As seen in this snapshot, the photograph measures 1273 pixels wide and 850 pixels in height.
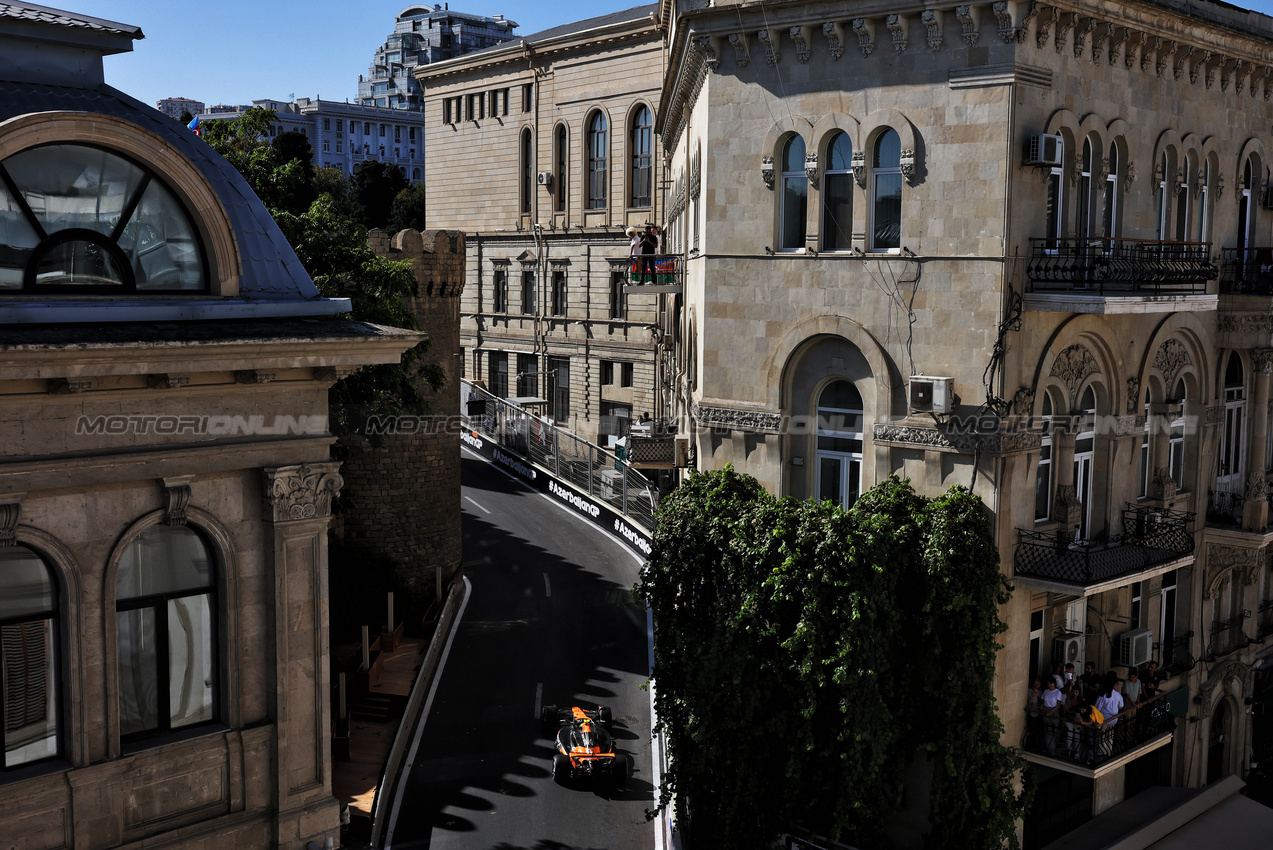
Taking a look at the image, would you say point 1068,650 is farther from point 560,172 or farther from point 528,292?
point 528,292

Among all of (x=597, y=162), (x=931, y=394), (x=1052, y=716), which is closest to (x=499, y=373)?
(x=597, y=162)

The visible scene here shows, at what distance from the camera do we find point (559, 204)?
59156 mm

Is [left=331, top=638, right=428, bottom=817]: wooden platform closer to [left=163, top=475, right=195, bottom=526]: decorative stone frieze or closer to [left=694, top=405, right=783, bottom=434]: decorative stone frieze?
[left=163, top=475, right=195, bottom=526]: decorative stone frieze

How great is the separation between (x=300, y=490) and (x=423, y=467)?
23556 mm

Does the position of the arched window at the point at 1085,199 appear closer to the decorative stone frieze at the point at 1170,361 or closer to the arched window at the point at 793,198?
the decorative stone frieze at the point at 1170,361

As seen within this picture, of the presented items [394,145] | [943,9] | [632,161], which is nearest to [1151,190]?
[943,9]

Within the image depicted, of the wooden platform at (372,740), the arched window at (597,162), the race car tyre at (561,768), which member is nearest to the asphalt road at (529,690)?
the race car tyre at (561,768)

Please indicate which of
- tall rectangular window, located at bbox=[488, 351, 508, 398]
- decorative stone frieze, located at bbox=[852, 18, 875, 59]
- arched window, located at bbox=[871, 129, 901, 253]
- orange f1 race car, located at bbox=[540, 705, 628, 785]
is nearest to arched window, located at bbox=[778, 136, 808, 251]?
arched window, located at bbox=[871, 129, 901, 253]

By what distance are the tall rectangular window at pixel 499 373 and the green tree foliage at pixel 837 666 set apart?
144ft

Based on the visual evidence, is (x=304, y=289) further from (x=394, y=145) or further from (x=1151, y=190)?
(x=394, y=145)

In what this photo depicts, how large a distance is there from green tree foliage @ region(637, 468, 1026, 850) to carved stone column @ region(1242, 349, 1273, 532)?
10715 mm

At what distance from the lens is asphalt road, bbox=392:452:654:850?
22578 millimetres

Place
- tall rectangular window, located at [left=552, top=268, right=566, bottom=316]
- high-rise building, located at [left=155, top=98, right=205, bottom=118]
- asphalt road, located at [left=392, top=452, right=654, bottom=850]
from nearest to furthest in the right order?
asphalt road, located at [left=392, top=452, right=654, bottom=850] → tall rectangular window, located at [left=552, top=268, right=566, bottom=316] → high-rise building, located at [left=155, top=98, right=205, bottom=118]

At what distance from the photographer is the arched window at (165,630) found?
12.6m
